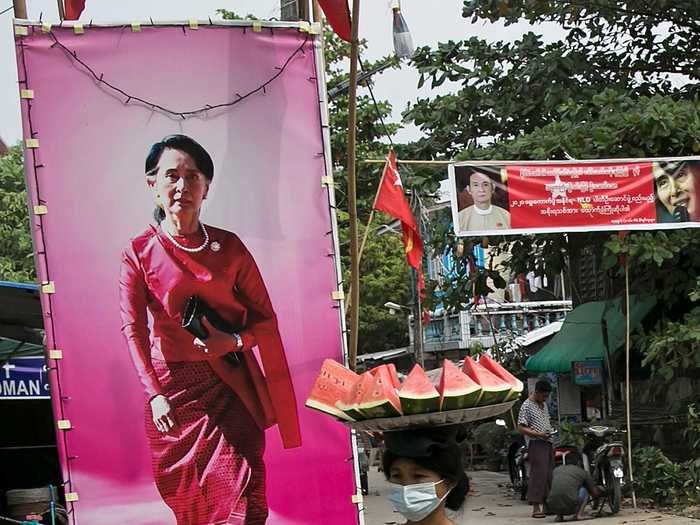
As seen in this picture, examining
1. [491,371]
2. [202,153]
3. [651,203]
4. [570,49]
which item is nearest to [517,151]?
[651,203]

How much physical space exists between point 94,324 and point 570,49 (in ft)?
36.6

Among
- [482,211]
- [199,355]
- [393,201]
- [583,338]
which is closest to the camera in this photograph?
[199,355]

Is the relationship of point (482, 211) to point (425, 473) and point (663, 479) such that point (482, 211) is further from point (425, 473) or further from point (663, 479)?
point (425, 473)

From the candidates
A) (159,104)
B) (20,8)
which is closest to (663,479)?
(159,104)

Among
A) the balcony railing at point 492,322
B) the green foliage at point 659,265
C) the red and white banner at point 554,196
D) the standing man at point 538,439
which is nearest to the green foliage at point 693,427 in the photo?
the green foliage at point 659,265

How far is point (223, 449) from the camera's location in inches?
243

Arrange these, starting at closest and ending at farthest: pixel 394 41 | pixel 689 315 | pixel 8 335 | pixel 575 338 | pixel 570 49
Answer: pixel 394 41
pixel 8 335
pixel 689 315
pixel 570 49
pixel 575 338

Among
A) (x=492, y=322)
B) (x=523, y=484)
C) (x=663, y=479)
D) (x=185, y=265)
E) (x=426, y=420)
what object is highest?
(x=185, y=265)

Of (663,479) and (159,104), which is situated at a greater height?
(159,104)

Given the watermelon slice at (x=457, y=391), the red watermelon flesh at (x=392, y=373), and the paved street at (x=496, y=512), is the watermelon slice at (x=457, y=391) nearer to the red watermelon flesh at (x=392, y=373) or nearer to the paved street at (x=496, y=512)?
the red watermelon flesh at (x=392, y=373)

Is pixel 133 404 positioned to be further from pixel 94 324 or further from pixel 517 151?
pixel 517 151

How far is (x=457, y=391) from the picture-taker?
374 centimetres

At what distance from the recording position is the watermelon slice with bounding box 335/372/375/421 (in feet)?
12.3

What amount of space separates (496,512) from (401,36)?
297 inches
